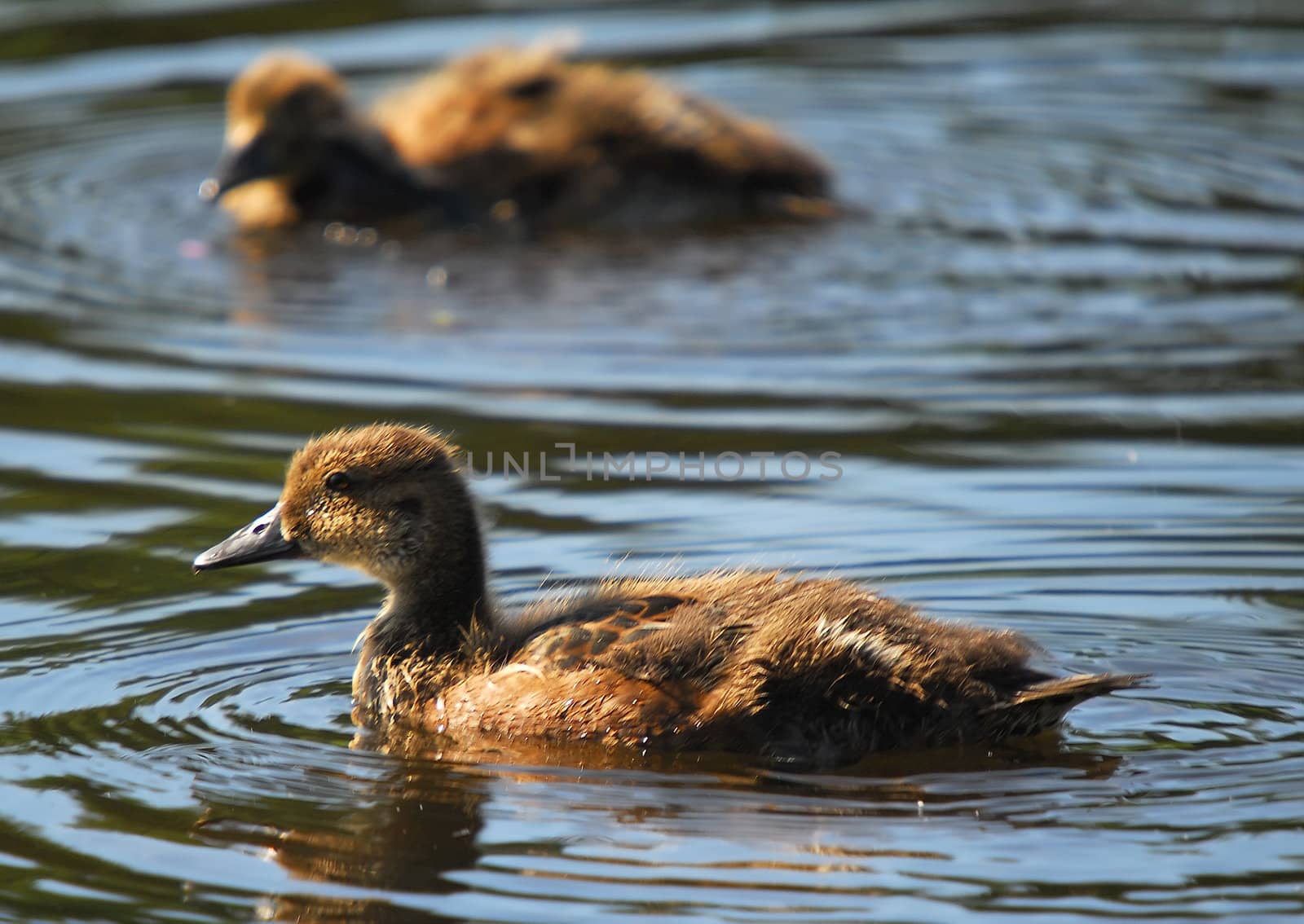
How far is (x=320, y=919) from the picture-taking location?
5.29m

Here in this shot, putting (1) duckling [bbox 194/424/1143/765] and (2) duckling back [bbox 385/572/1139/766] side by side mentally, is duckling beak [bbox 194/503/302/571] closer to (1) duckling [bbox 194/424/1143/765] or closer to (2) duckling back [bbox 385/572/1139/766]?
(1) duckling [bbox 194/424/1143/765]

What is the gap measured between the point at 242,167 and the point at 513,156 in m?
1.50

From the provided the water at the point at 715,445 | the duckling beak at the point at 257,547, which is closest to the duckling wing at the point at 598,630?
the water at the point at 715,445

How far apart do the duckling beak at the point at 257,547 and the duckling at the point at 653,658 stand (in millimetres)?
90

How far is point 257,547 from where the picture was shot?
7.09m

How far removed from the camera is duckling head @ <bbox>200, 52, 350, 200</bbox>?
12.7m

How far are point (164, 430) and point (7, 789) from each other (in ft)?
10.9

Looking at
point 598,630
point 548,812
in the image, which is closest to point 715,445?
point 598,630

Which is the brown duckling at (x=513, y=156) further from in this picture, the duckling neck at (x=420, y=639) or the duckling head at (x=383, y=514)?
the duckling neck at (x=420, y=639)

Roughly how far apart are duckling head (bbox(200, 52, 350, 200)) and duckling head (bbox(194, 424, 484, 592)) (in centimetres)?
596

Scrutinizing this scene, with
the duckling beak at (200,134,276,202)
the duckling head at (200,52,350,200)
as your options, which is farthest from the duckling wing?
the duckling head at (200,52,350,200)

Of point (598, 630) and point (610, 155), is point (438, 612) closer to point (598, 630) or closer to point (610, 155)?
point (598, 630)

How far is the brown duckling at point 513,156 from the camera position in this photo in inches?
493

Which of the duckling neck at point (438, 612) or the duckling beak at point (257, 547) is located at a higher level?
the duckling beak at point (257, 547)
